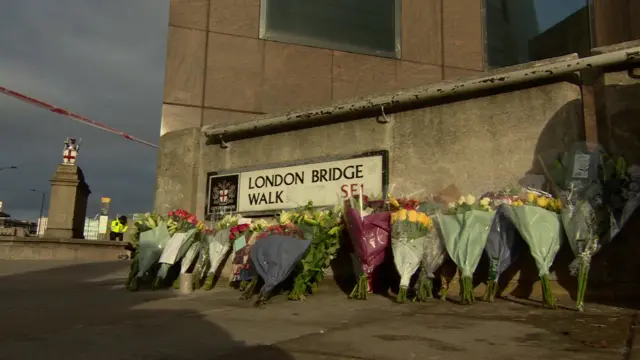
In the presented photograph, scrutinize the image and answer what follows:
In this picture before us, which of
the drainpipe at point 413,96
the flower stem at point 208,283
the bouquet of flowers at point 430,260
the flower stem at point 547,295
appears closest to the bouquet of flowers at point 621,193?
the flower stem at point 547,295

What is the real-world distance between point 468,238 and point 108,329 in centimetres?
328

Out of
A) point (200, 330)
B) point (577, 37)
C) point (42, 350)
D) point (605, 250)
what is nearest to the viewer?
point (42, 350)

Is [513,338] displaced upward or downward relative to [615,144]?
downward

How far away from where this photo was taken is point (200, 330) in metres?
4.20

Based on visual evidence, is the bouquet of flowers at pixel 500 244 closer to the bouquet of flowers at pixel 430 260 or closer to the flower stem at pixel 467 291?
the flower stem at pixel 467 291

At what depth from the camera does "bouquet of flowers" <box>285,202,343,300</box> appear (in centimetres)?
602

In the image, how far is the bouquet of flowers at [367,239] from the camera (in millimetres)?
5699

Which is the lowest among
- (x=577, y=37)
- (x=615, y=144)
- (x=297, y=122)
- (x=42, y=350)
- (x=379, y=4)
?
(x=42, y=350)

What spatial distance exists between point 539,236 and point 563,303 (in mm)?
724

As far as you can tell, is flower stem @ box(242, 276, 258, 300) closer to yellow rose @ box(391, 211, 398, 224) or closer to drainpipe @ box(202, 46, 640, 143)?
yellow rose @ box(391, 211, 398, 224)

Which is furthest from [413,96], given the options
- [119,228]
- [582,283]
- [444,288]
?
[119,228]

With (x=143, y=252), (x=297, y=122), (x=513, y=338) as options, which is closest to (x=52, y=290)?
(x=143, y=252)

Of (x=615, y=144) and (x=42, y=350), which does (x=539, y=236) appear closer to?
(x=615, y=144)

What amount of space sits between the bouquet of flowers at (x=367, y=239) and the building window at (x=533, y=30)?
5.84 meters
